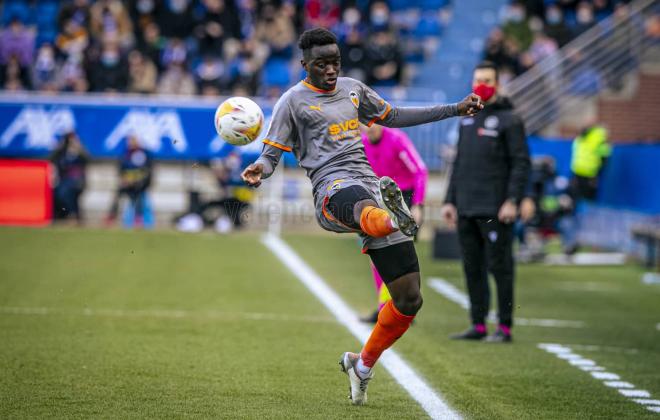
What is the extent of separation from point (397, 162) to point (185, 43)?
14.8 m

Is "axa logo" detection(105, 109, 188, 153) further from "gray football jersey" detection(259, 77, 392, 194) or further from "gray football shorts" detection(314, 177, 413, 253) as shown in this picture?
"gray football shorts" detection(314, 177, 413, 253)

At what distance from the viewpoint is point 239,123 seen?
659cm

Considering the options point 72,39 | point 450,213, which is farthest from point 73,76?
point 450,213

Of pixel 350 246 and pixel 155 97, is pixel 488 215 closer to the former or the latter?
pixel 350 246

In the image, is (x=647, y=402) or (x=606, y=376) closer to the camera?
(x=647, y=402)

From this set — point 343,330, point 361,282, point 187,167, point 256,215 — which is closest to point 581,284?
point 361,282

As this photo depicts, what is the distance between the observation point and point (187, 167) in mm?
20562

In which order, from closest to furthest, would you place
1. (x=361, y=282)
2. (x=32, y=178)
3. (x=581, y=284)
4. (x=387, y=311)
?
(x=387, y=311) < (x=361, y=282) < (x=581, y=284) < (x=32, y=178)

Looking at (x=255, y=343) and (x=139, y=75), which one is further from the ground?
(x=139, y=75)


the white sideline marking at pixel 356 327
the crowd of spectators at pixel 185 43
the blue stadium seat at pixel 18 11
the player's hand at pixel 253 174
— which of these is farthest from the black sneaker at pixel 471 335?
the blue stadium seat at pixel 18 11

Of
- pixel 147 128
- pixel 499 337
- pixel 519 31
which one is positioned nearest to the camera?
pixel 499 337

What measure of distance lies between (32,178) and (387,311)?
45.6ft

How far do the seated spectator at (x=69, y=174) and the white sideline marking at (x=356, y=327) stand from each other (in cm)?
401

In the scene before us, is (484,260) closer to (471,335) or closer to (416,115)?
(471,335)
